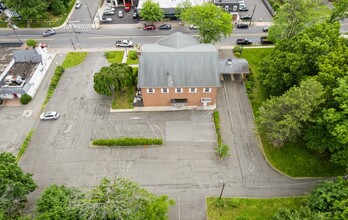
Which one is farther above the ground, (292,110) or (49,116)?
(292,110)

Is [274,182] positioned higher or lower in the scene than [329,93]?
lower

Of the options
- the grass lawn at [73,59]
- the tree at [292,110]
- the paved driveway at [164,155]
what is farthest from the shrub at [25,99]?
the tree at [292,110]

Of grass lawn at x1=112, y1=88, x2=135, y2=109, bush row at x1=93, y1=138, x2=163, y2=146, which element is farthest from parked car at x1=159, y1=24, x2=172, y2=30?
bush row at x1=93, y1=138, x2=163, y2=146

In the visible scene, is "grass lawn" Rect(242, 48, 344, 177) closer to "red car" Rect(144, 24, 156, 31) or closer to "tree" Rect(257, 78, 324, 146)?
"tree" Rect(257, 78, 324, 146)

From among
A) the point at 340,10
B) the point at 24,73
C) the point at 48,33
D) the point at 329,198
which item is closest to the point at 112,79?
the point at 24,73

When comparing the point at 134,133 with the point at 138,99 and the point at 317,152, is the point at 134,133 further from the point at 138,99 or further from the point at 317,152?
the point at 317,152

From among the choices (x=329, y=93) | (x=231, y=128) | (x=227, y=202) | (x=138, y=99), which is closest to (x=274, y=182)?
(x=227, y=202)

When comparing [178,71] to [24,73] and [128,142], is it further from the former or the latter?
[24,73]
